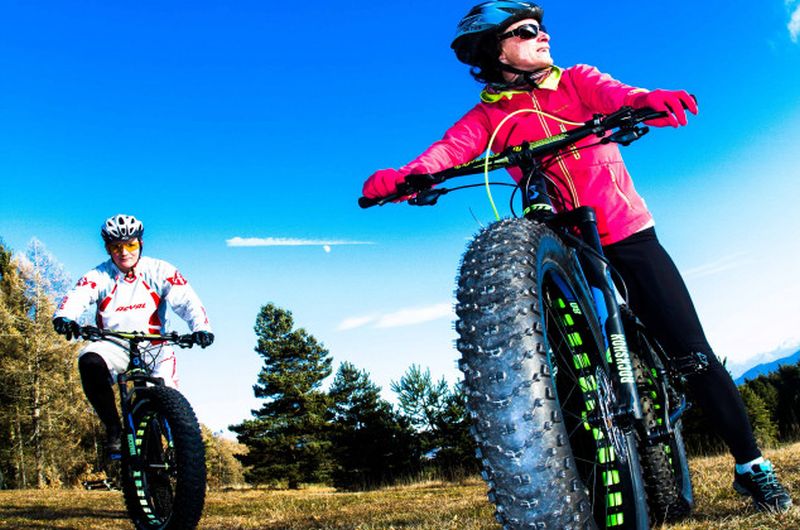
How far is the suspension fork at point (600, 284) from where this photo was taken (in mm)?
2305

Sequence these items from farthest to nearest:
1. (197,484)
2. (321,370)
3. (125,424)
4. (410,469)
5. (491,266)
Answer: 1. (321,370)
2. (410,469)
3. (125,424)
4. (197,484)
5. (491,266)

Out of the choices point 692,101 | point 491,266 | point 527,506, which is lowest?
point 527,506

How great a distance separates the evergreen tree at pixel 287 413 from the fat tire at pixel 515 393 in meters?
42.8

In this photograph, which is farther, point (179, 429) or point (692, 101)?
point (179, 429)

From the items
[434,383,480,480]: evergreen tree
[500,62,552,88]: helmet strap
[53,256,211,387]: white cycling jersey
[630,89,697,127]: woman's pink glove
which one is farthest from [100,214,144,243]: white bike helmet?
[434,383,480,480]: evergreen tree

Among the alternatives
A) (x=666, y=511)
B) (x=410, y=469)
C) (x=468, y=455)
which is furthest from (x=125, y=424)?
(x=410, y=469)

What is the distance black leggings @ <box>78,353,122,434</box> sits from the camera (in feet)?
18.9

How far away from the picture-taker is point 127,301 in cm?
634

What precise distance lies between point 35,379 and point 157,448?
97.6 ft

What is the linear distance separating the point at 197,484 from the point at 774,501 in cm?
397

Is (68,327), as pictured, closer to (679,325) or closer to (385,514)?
(385,514)

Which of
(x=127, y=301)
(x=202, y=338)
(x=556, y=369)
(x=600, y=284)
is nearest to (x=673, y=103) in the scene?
(x=600, y=284)

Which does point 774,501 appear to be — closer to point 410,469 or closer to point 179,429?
point 179,429

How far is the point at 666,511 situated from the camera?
3.29 metres
